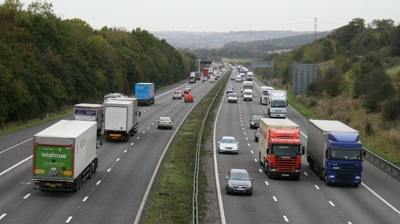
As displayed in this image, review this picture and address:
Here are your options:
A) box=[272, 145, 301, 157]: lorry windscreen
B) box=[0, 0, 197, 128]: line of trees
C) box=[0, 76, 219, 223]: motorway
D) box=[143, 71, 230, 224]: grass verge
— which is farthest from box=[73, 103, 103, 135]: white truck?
box=[272, 145, 301, 157]: lorry windscreen

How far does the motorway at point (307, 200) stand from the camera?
106 ft

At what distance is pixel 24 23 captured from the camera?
9619cm

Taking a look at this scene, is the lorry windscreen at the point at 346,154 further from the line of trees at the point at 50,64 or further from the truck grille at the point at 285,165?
the line of trees at the point at 50,64

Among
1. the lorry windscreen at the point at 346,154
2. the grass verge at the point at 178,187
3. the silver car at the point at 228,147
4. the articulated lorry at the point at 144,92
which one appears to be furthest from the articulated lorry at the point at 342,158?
the articulated lorry at the point at 144,92

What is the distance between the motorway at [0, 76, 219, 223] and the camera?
30797 mm

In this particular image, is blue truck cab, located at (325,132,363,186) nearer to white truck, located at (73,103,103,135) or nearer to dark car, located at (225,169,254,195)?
dark car, located at (225,169,254,195)

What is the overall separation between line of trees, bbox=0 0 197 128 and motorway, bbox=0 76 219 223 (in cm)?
1415

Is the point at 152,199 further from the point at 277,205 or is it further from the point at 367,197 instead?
the point at 367,197

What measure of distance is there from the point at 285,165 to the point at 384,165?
11.6 meters

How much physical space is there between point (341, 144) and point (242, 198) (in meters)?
7.88

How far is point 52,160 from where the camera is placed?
34.5 meters

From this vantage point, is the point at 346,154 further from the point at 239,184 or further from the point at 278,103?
the point at 278,103

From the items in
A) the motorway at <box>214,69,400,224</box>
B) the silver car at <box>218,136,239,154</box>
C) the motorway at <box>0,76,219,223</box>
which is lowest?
the motorway at <box>214,69,400,224</box>

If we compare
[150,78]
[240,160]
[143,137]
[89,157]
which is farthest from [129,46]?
[89,157]
